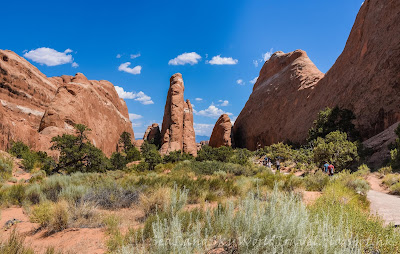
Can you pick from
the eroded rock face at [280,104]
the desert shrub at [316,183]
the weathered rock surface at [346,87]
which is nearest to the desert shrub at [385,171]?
the desert shrub at [316,183]

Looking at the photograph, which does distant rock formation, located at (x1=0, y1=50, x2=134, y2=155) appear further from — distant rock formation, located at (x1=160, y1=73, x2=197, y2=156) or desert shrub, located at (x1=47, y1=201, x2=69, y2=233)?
desert shrub, located at (x1=47, y1=201, x2=69, y2=233)


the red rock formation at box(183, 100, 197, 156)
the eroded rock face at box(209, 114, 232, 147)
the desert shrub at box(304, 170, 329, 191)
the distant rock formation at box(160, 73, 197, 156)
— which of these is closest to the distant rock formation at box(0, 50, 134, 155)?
the distant rock formation at box(160, 73, 197, 156)

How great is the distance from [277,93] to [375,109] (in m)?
23.6

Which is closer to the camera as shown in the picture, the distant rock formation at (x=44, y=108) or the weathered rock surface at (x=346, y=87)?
the weathered rock surface at (x=346, y=87)

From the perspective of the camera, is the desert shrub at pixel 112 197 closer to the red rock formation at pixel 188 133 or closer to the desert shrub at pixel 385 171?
the desert shrub at pixel 385 171

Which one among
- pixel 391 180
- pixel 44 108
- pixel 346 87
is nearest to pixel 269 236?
pixel 391 180

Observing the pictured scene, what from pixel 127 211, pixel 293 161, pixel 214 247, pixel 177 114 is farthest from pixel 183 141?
pixel 214 247

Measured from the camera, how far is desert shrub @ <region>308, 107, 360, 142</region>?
72.9 feet

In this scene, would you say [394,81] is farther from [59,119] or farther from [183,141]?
[59,119]

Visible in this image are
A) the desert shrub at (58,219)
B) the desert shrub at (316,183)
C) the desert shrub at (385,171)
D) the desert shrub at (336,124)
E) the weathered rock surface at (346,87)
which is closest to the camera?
the desert shrub at (58,219)

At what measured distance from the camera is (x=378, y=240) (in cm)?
309

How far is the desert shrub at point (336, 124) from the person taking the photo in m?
22.2

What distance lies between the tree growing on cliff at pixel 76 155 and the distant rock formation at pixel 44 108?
13789mm

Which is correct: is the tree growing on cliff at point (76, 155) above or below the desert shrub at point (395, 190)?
above
